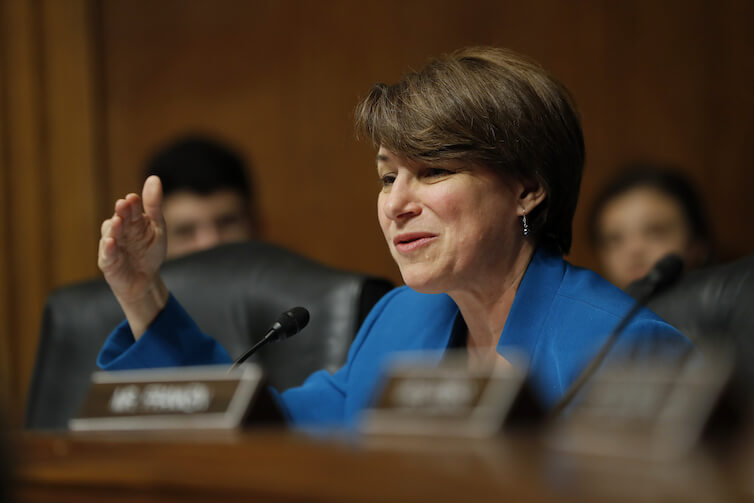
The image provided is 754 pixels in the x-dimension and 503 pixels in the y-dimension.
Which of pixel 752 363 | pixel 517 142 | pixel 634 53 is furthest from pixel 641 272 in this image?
pixel 517 142

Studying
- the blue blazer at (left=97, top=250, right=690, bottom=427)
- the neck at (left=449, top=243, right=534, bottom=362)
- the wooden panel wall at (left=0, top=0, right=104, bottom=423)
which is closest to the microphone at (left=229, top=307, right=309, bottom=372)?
the blue blazer at (left=97, top=250, right=690, bottom=427)

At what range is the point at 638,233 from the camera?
2943mm

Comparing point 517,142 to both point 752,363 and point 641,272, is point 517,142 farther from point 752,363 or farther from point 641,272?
point 641,272

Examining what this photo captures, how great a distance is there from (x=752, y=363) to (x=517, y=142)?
556mm

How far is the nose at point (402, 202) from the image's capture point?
59.4 inches

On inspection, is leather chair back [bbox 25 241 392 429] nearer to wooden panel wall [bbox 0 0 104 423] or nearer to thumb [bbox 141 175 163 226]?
thumb [bbox 141 175 163 226]

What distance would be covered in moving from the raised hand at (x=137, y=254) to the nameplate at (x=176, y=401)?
0.60 metres

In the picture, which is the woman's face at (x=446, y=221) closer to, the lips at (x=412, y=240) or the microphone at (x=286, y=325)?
the lips at (x=412, y=240)

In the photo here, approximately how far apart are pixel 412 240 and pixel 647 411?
870 millimetres

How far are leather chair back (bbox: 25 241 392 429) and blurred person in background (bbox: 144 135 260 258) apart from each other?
2.03ft

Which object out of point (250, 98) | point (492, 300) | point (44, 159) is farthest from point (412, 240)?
point (44, 159)

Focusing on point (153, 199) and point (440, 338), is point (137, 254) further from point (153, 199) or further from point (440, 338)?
point (440, 338)

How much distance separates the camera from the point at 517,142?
1498 millimetres

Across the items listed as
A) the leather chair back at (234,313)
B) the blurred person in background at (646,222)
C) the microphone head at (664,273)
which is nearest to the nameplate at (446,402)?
the microphone head at (664,273)
